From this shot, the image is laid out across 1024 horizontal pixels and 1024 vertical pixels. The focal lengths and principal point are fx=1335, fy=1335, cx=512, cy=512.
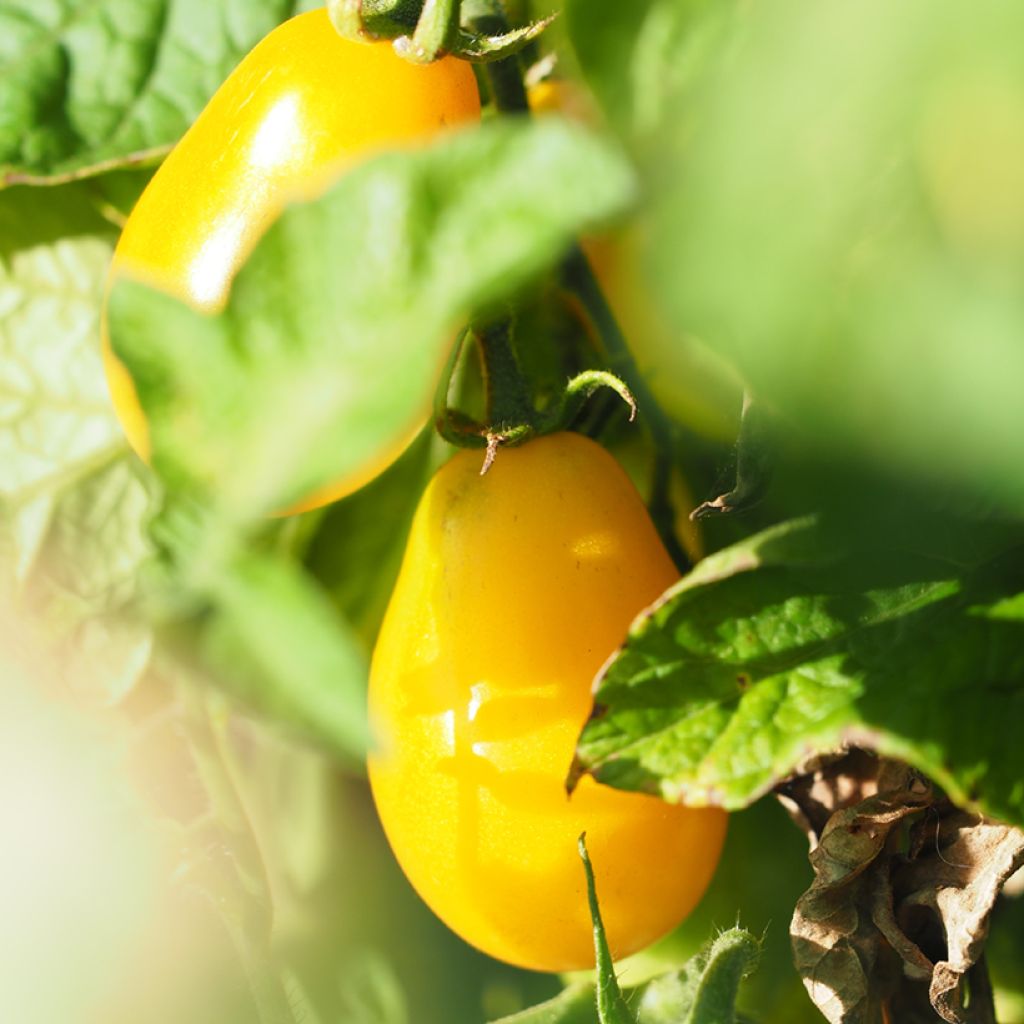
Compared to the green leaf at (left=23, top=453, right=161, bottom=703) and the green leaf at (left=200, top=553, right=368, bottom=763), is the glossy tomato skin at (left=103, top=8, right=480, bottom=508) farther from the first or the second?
the green leaf at (left=23, top=453, right=161, bottom=703)

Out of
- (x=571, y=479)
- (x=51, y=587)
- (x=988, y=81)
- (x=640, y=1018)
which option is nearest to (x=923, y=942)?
(x=640, y=1018)

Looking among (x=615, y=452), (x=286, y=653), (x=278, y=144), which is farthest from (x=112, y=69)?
(x=286, y=653)

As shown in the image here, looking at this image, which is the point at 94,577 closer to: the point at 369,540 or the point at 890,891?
the point at 369,540

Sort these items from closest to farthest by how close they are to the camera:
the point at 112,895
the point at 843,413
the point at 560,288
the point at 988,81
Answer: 1. the point at 988,81
2. the point at 843,413
3. the point at 560,288
4. the point at 112,895

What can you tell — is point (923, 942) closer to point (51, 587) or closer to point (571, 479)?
point (571, 479)

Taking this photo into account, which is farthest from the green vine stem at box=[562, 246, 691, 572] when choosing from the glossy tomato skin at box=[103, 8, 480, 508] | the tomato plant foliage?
the glossy tomato skin at box=[103, 8, 480, 508]

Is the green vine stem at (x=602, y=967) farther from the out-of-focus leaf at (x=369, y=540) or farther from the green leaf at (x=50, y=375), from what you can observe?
the green leaf at (x=50, y=375)
